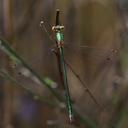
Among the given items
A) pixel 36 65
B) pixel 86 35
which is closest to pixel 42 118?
pixel 36 65

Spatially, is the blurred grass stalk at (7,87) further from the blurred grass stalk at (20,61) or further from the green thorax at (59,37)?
the green thorax at (59,37)

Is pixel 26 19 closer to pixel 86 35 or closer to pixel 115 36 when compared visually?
pixel 86 35

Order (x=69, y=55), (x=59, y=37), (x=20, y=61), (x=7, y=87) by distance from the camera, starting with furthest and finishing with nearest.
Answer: (x=69, y=55) < (x=7, y=87) < (x=20, y=61) < (x=59, y=37)

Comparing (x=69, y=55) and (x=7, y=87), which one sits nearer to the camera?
(x=7, y=87)

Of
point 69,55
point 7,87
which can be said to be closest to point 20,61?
point 7,87

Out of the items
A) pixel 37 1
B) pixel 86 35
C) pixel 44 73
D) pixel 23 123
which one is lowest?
pixel 23 123

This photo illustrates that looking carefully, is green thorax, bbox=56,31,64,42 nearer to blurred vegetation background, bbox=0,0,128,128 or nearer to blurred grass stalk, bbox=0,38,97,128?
blurred grass stalk, bbox=0,38,97,128

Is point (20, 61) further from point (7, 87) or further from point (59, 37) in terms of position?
point (7, 87)

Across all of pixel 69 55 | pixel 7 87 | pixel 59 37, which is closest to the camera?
pixel 59 37

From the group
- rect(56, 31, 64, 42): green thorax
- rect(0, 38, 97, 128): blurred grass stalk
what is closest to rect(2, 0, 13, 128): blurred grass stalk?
rect(0, 38, 97, 128): blurred grass stalk
